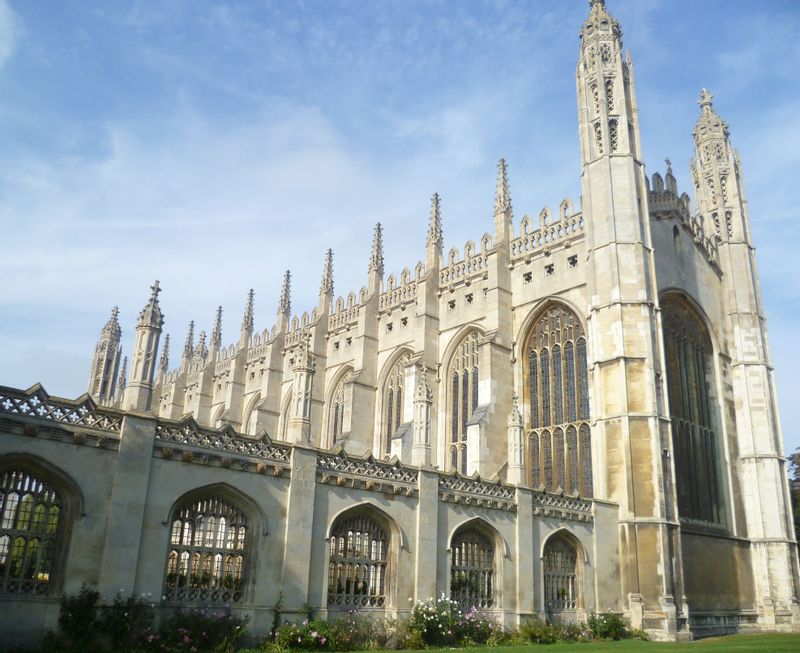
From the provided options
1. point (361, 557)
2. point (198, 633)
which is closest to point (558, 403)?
point (361, 557)

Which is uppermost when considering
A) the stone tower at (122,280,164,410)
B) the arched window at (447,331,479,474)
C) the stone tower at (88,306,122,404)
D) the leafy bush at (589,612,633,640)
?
the stone tower at (88,306,122,404)

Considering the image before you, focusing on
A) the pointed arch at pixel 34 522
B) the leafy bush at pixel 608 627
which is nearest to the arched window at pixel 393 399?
the leafy bush at pixel 608 627

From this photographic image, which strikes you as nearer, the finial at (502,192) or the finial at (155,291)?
the finial at (155,291)

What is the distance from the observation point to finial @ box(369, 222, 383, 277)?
41438mm

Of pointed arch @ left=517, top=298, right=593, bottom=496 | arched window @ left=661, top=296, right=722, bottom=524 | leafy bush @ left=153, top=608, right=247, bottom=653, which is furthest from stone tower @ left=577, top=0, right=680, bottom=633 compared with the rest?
leafy bush @ left=153, top=608, right=247, bottom=653

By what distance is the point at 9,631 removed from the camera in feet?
39.4

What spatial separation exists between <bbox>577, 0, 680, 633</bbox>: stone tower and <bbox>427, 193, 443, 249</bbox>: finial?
373 inches

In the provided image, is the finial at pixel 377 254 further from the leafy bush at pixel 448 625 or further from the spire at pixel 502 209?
the leafy bush at pixel 448 625

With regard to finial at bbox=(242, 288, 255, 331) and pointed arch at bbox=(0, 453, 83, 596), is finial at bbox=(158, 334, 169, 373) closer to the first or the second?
finial at bbox=(242, 288, 255, 331)

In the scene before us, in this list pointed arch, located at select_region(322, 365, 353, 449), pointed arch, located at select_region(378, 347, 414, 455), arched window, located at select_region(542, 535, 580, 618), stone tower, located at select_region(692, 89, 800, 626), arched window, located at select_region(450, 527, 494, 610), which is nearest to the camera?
arched window, located at select_region(450, 527, 494, 610)

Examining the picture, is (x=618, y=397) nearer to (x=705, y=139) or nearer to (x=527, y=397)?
(x=527, y=397)

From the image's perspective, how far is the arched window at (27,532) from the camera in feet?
40.9

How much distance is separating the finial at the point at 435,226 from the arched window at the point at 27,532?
26.9 meters

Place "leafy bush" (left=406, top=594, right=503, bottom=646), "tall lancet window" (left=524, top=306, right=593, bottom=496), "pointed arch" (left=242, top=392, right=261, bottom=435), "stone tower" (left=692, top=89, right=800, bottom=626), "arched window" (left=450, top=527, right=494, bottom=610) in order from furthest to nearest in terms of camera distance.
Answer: "pointed arch" (left=242, top=392, right=261, bottom=435) → "stone tower" (left=692, top=89, right=800, bottom=626) → "tall lancet window" (left=524, top=306, right=593, bottom=496) → "arched window" (left=450, top=527, right=494, bottom=610) → "leafy bush" (left=406, top=594, right=503, bottom=646)
